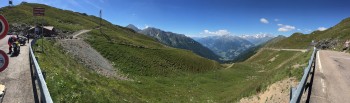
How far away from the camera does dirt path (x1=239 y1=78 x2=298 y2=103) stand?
869 inches

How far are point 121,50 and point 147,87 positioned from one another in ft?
91.5

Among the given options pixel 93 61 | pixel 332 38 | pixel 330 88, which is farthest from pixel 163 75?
pixel 332 38

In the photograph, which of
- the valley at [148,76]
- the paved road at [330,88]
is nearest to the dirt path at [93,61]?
the valley at [148,76]

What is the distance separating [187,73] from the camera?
83.8m

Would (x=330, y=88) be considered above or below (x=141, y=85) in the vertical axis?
above

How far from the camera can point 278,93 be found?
23.5m

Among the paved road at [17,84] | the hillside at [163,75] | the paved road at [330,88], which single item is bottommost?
the hillside at [163,75]

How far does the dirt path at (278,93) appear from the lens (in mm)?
22078

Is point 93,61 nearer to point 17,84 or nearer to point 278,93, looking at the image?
point 17,84

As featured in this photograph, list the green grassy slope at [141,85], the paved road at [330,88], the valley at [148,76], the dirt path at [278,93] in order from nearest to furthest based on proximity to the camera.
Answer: the paved road at [330,88]
the green grassy slope at [141,85]
the dirt path at [278,93]
the valley at [148,76]

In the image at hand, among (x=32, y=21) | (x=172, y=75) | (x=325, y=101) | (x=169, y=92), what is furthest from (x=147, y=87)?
(x=32, y=21)

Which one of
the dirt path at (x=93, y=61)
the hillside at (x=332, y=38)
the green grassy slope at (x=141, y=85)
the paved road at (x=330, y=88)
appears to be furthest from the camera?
the hillside at (x=332, y=38)

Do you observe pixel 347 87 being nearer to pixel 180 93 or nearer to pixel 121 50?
pixel 180 93

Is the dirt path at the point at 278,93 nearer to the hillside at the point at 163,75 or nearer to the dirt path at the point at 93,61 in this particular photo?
the hillside at the point at 163,75
